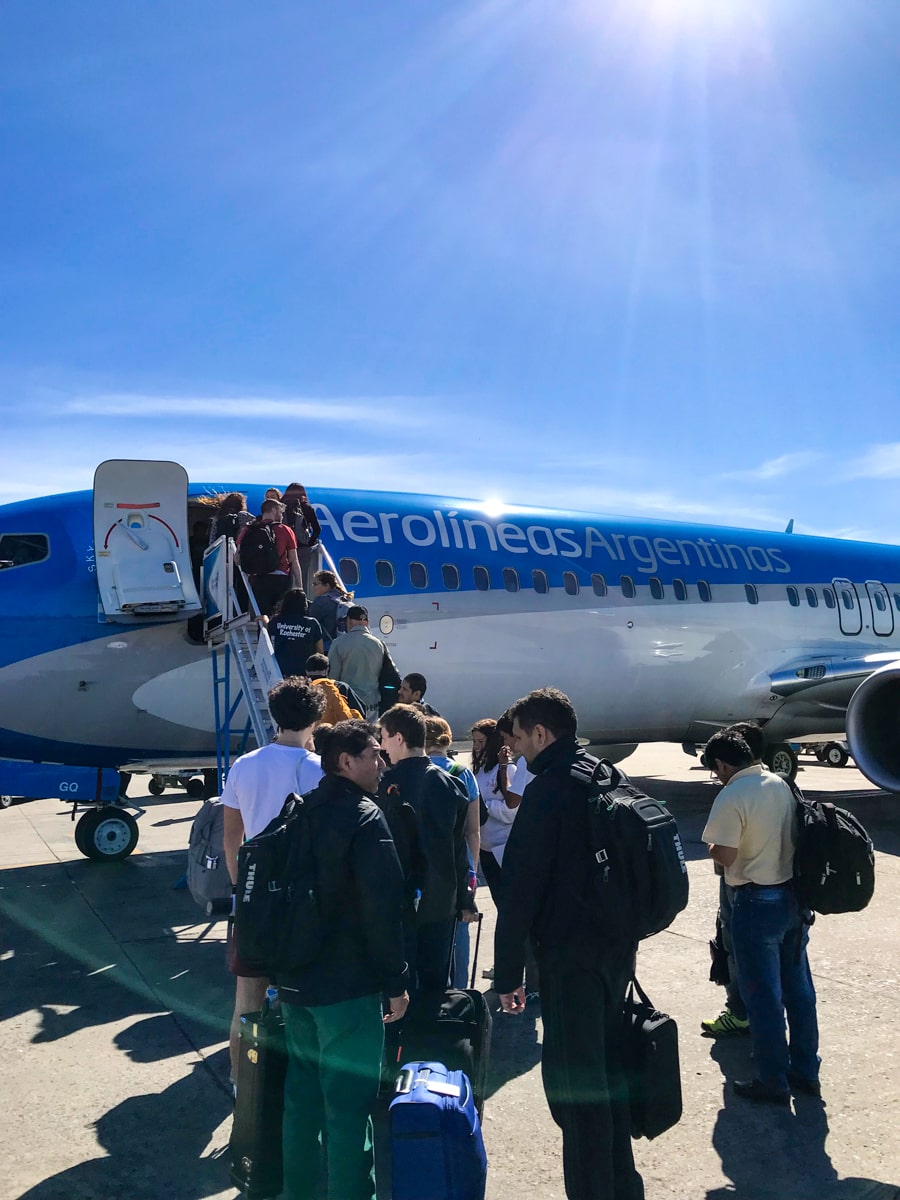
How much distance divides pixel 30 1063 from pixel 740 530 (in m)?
12.5

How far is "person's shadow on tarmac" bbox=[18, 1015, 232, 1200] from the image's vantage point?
3.54m

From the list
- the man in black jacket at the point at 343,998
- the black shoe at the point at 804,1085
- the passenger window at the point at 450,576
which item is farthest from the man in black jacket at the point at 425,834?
the passenger window at the point at 450,576

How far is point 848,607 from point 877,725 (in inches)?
164

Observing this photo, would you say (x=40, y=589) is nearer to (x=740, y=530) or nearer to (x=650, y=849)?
(x=650, y=849)

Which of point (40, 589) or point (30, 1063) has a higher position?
point (40, 589)

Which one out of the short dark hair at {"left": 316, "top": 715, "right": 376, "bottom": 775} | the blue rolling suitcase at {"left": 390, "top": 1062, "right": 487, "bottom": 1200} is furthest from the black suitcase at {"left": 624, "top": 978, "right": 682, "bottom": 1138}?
the short dark hair at {"left": 316, "top": 715, "right": 376, "bottom": 775}

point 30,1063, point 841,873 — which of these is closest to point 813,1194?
point 841,873

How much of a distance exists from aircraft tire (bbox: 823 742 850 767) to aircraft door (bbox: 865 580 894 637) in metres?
5.81

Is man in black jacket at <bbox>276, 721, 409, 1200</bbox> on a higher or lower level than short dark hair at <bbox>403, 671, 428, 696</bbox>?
lower

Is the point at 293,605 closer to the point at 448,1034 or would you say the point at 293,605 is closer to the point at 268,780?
the point at 268,780

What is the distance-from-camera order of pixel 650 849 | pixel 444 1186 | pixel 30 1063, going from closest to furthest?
pixel 444 1186, pixel 650 849, pixel 30 1063

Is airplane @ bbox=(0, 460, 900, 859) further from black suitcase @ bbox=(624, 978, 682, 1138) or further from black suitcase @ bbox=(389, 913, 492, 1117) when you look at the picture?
black suitcase @ bbox=(624, 978, 682, 1138)

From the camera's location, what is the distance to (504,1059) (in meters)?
4.84

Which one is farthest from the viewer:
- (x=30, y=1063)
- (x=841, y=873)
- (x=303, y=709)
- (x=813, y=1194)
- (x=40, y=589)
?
(x=40, y=589)
